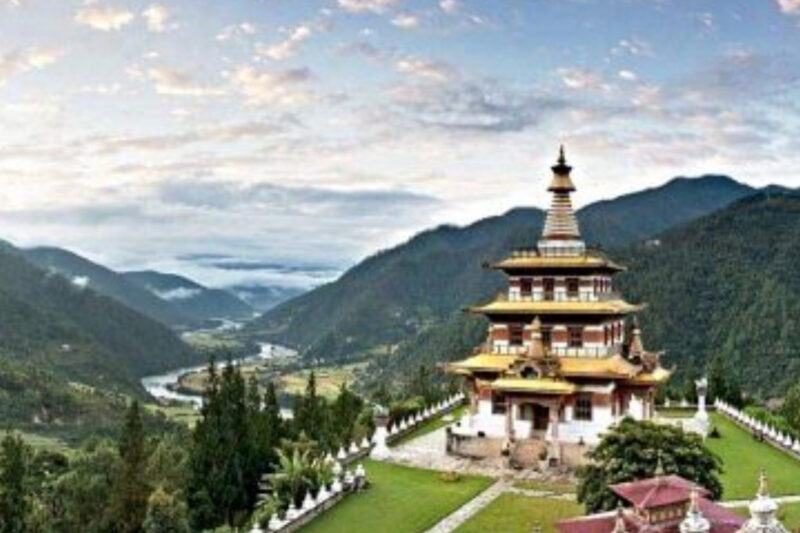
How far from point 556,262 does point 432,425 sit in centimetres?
1019

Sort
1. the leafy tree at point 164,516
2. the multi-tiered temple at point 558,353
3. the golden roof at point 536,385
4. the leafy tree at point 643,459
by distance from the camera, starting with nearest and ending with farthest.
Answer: the leafy tree at point 643,459
the leafy tree at point 164,516
the golden roof at point 536,385
the multi-tiered temple at point 558,353

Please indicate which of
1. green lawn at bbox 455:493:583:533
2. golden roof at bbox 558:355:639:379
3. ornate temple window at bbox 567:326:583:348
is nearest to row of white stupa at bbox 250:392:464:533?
green lawn at bbox 455:493:583:533

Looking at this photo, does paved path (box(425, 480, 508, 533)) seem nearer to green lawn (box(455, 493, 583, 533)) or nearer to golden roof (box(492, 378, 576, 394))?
green lawn (box(455, 493, 583, 533))

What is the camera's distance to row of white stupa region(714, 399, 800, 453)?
123 feet

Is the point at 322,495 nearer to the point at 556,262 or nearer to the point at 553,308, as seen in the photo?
the point at 553,308

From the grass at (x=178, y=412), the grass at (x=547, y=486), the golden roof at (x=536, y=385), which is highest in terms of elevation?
the golden roof at (x=536, y=385)

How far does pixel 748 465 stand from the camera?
34719mm

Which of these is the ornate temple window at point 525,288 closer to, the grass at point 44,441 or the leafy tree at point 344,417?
the leafy tree at point 344,417

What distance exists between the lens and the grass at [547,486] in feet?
103

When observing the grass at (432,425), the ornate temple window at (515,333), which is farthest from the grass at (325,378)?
the ornate temple window at (515,333)

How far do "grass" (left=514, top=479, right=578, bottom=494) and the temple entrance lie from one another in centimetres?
422

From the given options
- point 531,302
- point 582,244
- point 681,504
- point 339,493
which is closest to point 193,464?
point 339,493

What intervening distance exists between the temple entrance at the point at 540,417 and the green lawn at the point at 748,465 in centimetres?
601

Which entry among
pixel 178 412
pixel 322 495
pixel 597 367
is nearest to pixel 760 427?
pixel 597 367
